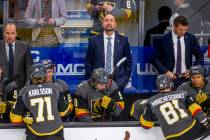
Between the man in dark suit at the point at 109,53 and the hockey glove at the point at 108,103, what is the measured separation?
3.38 ft

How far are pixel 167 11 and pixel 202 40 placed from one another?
637mm

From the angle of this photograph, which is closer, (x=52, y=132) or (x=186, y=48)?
(x=52, y=132)

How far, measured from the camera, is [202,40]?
A: 1188 cm

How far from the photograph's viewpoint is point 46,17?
11445mm

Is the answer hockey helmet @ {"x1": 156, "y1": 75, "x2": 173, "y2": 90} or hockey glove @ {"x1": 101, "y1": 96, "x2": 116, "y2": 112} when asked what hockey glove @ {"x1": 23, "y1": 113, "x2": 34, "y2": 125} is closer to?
hockey glove @ {"x1": 101, "y1": 96, "x2": 116, "y2": 112}

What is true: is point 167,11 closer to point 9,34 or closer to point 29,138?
point 9,34

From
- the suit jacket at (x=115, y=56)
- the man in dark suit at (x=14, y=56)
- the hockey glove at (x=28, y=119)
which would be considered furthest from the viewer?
the suit jacket at (x=115, y=56)

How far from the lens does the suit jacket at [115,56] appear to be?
10.4 metres

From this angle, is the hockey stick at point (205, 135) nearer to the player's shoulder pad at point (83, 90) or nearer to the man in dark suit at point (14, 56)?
the player's shoulder pad at point (83, 90)

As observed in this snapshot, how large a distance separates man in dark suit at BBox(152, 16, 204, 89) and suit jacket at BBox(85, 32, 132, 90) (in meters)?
0.47

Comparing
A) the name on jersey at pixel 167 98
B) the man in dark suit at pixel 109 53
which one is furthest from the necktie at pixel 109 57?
the name on jersey at pixel 167 98

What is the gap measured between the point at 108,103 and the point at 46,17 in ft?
8.08

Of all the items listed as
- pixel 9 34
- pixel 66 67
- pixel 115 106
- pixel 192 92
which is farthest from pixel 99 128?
pixel 66 67

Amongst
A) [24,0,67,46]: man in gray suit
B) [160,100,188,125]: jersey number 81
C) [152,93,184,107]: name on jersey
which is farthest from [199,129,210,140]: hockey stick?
[24,0,67,46]: man in gray suit
